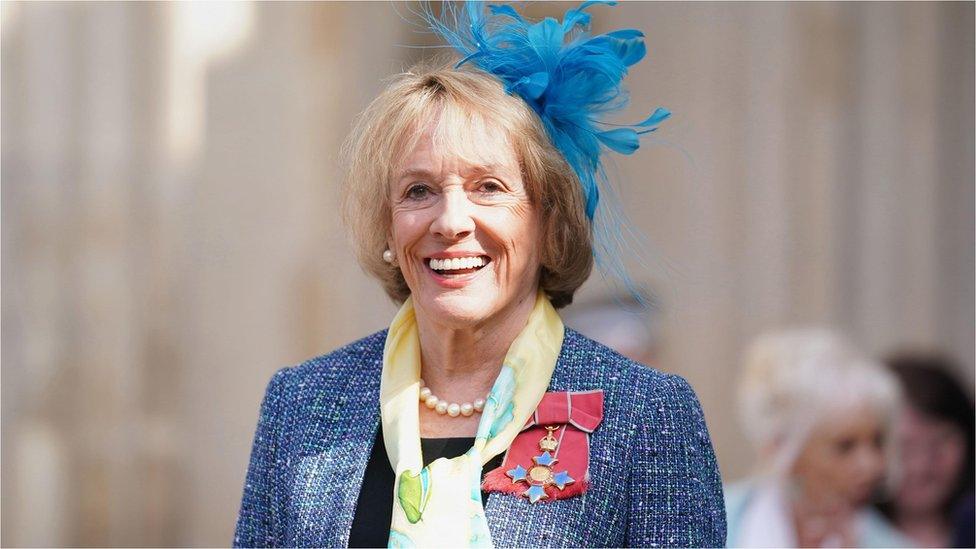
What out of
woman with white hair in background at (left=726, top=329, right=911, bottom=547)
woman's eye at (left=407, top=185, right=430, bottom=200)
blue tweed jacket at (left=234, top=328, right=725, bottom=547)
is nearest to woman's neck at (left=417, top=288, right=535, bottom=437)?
blue tweed jacket at (left=234, top=328, right=725, bottom=547)

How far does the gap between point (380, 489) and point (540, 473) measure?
1.07ft

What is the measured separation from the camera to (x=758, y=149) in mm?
6039

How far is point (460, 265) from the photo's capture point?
2.28 meters

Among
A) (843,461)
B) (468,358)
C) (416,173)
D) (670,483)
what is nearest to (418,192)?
(416,173)

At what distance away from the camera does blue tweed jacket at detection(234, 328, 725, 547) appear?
2.21m

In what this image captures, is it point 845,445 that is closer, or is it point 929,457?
point 845,445

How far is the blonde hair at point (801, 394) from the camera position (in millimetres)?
4066

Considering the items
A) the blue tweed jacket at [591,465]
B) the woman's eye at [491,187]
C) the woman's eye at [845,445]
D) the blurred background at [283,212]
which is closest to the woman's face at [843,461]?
the woman's eye at [845,445]

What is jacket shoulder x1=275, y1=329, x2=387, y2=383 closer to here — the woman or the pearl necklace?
the woman

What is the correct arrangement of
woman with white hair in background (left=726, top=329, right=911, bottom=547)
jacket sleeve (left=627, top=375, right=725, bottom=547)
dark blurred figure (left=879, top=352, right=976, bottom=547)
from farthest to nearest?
1. dark blurred figure (left=879, top=352, right=976, bottom=547)
2. woman with white hair in background (left=726, top=329, right=911, bottom=547)
3. jacket sleeve (left=627, top=375, right=725, bottom=547)

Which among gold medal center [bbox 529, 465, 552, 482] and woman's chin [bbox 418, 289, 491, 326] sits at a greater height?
woman's chin [bbox 418, 289, 491, 326]

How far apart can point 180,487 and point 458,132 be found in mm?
4093

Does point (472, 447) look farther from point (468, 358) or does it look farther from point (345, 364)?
point (345, 364)

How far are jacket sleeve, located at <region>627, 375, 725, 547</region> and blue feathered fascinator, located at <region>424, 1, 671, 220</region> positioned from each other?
0.46 metres
